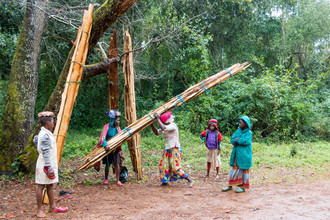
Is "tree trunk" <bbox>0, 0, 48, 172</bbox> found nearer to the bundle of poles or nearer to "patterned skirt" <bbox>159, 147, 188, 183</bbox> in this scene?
the bundle of poles

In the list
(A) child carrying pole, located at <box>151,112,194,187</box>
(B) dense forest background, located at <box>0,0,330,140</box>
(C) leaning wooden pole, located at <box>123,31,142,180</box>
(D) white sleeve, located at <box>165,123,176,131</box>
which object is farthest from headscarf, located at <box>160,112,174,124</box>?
(B) dense forest background, located at <box>0,0,330,140</box>

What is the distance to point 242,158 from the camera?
17.6 ft

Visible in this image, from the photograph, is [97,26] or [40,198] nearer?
[40,198]

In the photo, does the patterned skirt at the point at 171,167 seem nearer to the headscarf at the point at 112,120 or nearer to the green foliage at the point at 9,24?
the headscarf at the point at 112,120

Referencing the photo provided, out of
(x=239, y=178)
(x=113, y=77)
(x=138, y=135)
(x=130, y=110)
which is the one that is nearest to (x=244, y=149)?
(x=239, y=178)

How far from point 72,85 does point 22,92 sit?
1873mm

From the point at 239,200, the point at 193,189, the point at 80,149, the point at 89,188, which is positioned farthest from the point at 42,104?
the point at 239,200

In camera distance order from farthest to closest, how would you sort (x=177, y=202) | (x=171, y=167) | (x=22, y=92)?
(x=22, y=92) → (x=171, y=167) → (x=177, y=202)

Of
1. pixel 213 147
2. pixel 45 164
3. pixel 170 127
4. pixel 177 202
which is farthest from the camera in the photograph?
pixel 213 147

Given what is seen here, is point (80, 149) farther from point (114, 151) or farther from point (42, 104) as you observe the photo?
point (42, 104)

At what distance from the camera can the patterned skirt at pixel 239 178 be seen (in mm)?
5375

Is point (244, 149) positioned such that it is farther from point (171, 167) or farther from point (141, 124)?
point (141, 124)

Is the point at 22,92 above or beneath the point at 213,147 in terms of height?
above

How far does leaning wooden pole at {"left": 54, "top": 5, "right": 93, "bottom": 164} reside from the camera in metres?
4.68
